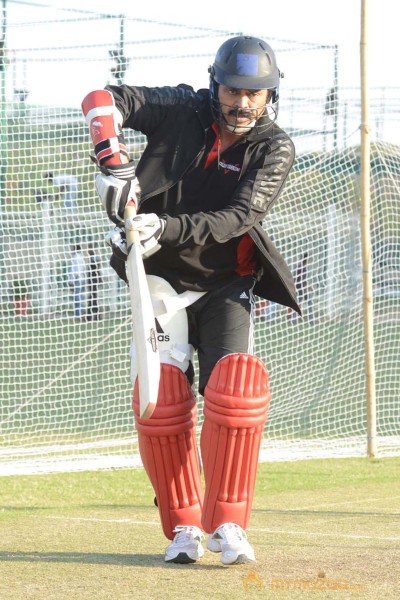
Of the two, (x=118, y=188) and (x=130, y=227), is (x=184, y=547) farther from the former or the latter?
(x=118, y=188)

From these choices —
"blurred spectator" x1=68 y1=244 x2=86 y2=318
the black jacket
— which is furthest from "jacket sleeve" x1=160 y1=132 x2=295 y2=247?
"blurred spectator" x1=68 y1=244 x2=86 y2=318

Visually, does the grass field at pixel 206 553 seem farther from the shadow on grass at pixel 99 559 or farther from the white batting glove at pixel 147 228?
the white batting glove at pixel 147 228

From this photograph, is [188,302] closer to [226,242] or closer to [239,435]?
[226,242]

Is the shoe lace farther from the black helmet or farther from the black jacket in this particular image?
the black helmet

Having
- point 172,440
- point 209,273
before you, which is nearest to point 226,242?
point 209,273

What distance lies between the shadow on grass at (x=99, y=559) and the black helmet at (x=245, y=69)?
1.72m

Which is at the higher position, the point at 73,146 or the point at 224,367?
the point at 73,146

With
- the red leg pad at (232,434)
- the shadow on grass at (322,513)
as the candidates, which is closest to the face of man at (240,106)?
the red leg pad at (232,434)

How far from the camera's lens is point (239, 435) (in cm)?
411

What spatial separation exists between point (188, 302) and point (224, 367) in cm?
35

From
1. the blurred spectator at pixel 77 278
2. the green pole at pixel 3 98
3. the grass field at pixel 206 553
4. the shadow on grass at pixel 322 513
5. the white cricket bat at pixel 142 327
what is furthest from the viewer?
the blurred spectator at pixel 77 278

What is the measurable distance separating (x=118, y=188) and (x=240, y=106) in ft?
1.97

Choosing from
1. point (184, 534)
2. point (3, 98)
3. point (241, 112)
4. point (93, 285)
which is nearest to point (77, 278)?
point (93, 285)

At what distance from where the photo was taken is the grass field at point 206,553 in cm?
368
